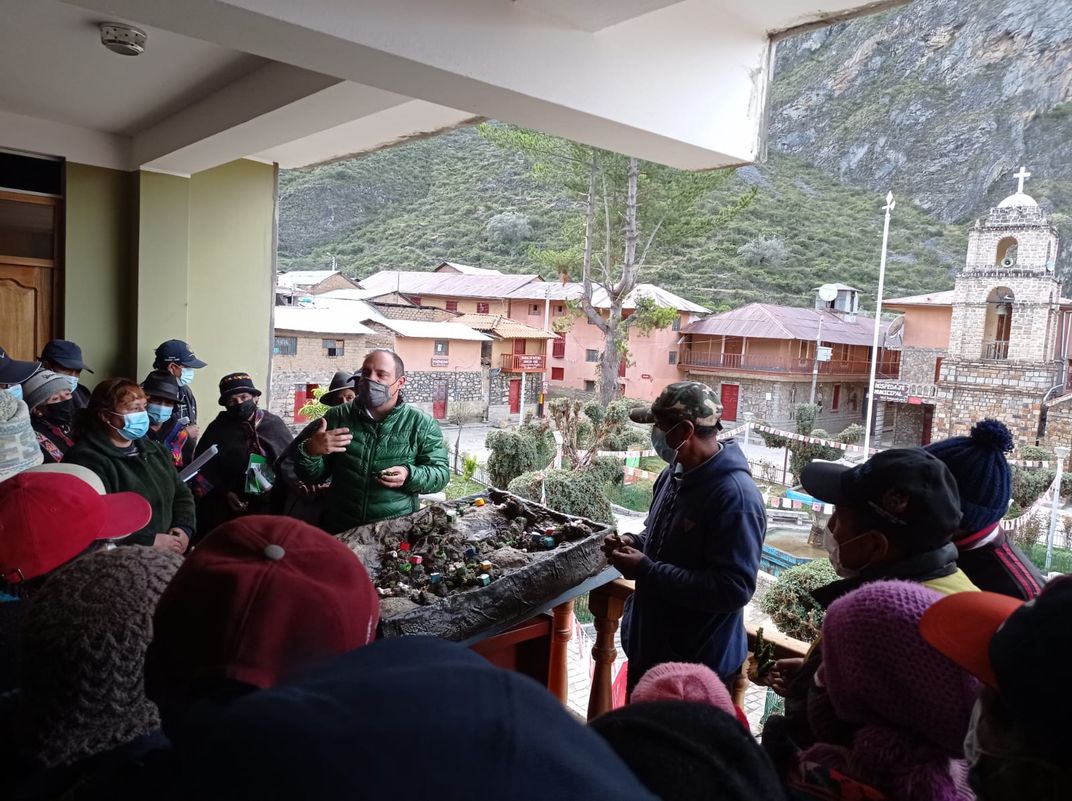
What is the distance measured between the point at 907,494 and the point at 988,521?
1.49 ft

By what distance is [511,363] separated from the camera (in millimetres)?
24344

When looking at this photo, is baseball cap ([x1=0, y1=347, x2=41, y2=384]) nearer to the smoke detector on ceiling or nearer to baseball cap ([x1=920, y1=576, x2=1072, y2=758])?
the smoke detector on ceiling

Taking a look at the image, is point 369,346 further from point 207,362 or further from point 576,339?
point 207,362

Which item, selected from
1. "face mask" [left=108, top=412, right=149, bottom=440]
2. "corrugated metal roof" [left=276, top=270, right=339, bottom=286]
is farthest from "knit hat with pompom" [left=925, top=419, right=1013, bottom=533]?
"corrugated metal roof" [left=276, top=270, right=339, bottom=286]

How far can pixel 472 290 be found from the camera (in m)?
30.4

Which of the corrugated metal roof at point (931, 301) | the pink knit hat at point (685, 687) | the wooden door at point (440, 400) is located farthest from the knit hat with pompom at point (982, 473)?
the corrugated metal roof at point (931, 301)

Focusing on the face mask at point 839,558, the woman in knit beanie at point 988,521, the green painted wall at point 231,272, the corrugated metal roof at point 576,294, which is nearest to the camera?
the face mask at point 839,558

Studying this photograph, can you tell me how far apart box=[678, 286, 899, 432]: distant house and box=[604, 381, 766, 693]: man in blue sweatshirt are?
78.5 ft

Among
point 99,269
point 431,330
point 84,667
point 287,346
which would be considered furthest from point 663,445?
point 431,330

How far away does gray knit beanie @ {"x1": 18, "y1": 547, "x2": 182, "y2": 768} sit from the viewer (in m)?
1.01

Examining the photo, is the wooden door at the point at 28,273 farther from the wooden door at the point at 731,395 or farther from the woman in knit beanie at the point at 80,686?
the wooden door at the point at 731,395

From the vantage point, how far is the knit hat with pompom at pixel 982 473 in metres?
1.69

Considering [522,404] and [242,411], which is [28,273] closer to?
[242,411]

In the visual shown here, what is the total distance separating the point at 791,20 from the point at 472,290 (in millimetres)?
27752
